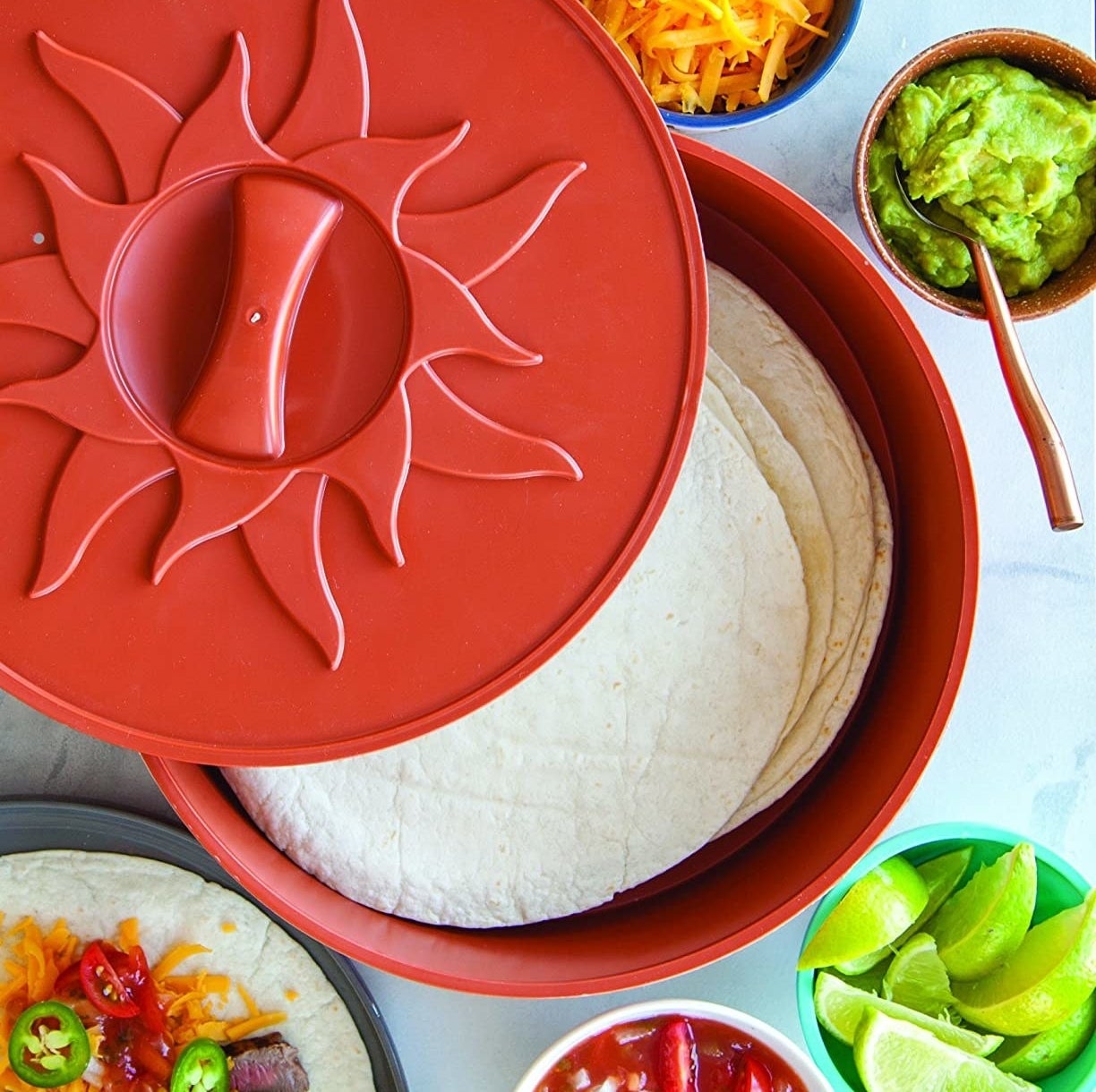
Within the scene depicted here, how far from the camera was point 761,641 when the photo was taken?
1336 millimetres

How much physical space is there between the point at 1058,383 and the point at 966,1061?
0.83 metres

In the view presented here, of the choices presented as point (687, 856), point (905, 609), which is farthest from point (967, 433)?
point (687, 856)

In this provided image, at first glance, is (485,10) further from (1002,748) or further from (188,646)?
(1002,748)

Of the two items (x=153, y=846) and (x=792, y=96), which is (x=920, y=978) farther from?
(x=792, y=96)

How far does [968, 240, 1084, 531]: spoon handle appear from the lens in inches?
47.6

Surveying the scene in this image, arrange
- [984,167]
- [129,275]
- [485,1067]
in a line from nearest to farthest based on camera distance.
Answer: [129,275], [984,167], [485,1067]

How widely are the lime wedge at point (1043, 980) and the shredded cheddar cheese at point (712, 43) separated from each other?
0.98m

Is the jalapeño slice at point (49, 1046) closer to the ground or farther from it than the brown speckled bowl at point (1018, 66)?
closer to the ground

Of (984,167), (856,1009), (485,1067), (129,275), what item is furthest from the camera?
(485,1067)

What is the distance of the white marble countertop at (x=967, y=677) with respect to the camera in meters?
1.51

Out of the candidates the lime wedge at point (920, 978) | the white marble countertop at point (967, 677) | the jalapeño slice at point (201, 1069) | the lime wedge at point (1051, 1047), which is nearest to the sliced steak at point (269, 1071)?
the jalapeño slice at point (201, 1069)

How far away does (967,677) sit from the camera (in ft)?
5.10

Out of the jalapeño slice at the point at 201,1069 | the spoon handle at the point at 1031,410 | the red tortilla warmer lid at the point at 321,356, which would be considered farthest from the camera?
the jalapeño slice at the point at 201,1069

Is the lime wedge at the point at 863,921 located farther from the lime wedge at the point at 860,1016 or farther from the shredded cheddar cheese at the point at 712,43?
the shredded cheddar cheese at the point at 712,43
